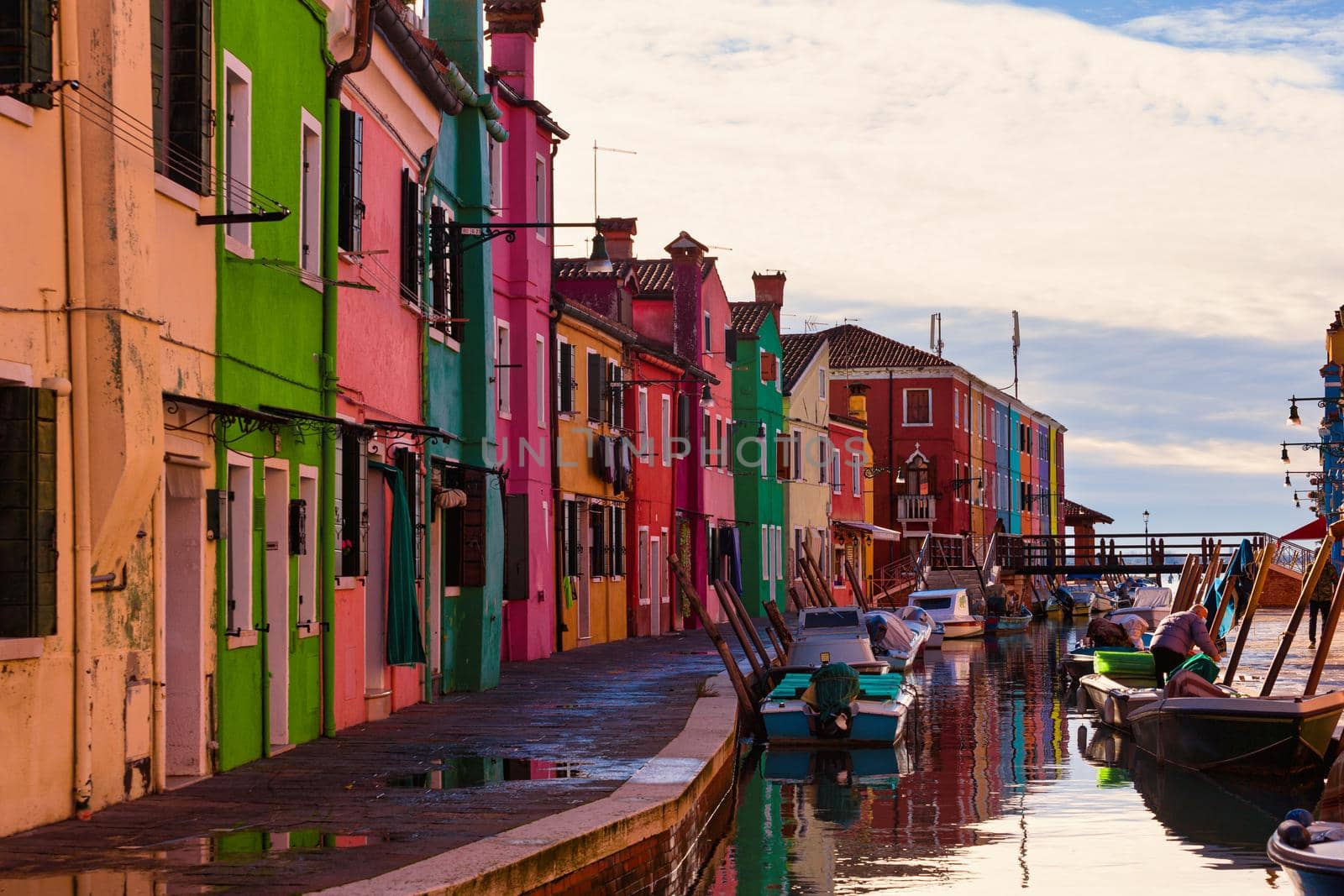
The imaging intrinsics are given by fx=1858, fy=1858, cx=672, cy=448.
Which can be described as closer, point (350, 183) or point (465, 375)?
point (350, 183)

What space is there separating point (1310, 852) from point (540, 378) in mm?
22417

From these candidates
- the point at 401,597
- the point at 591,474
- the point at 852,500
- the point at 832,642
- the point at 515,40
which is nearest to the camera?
the point at 401,597

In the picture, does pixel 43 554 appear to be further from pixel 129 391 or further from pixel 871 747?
pixel 871 747

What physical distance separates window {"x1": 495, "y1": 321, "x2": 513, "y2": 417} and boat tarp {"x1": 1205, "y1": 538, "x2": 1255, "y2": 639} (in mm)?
17423

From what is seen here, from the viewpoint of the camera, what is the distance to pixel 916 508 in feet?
236

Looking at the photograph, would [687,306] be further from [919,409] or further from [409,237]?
[919,409]

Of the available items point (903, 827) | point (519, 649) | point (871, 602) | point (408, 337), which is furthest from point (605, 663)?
point (871, 602)

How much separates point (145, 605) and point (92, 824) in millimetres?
1682

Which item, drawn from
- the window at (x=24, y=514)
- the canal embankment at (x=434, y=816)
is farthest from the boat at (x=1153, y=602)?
the window at (x=24, y=514)

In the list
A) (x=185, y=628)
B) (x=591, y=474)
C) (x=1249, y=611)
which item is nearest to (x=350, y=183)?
(x=185, y=628)

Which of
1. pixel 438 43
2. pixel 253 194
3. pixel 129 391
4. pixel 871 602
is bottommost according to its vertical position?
pixel 871 602

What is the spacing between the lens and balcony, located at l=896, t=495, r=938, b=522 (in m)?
71.8

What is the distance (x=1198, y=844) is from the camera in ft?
50.8

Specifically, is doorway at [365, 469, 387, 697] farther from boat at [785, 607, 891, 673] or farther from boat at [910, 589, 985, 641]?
boat at [910, 589, 985, 641]
